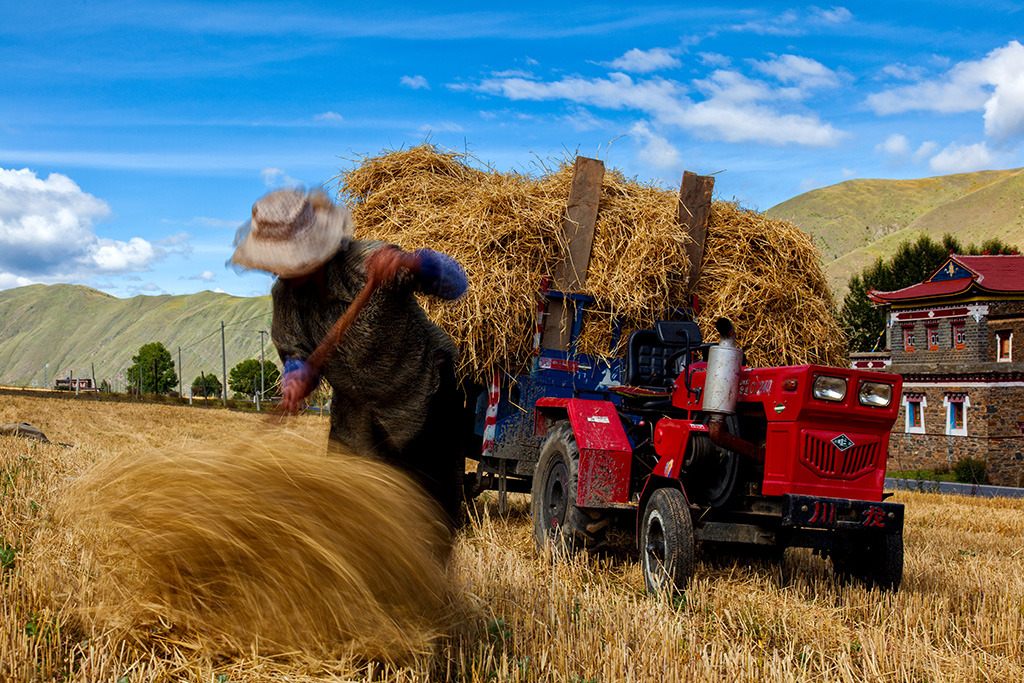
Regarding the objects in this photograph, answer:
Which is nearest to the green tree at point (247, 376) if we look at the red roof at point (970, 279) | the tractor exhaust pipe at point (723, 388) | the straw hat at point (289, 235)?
the red roof at point (970, 279)

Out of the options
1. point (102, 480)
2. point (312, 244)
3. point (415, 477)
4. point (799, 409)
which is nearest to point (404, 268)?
point (312, 244)

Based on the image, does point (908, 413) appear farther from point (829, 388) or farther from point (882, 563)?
point (829, 388)

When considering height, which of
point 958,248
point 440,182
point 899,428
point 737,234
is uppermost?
point 958,248

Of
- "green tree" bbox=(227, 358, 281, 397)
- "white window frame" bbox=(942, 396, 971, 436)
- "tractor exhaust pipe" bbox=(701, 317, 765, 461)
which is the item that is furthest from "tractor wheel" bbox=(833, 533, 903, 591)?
"green tree" bbox=(227, 358, 281, 397)

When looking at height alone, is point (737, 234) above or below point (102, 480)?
above

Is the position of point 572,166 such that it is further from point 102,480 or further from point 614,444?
point 102,480

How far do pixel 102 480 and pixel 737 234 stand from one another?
5707 millimetres

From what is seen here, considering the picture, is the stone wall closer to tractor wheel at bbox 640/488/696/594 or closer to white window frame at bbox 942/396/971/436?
white window frame at bbox 942/396/971/436

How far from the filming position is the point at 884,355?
38.7 m

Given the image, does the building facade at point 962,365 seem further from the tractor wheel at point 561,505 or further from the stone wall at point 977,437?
the tractor wheel at point 561,505

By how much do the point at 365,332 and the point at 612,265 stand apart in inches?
154

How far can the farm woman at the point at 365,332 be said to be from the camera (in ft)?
10.3

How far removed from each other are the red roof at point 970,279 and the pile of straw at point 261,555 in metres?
37.2

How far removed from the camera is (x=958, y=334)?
3562cm
